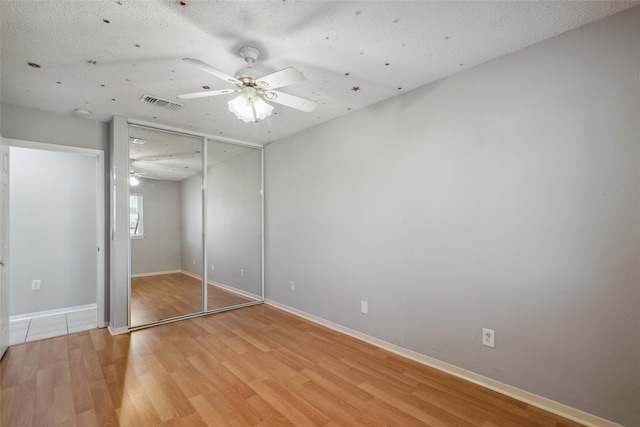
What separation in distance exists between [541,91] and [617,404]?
2026 millimetres

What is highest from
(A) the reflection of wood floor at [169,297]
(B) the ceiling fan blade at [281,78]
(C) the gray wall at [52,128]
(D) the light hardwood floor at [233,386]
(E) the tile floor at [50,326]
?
(C) the gray wall at [52,128]

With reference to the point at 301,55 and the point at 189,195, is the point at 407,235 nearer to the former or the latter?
the point at 301,55

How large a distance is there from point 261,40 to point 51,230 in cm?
418

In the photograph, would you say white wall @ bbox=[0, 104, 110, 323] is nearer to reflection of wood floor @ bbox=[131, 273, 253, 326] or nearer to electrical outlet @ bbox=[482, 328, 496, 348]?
reflection of wood floor @ bbox=[131, 273, 253, 326]

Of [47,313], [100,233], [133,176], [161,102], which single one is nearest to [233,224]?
[133,176]

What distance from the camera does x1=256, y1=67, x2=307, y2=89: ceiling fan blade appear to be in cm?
181

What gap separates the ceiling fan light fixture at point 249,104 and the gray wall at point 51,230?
3513 mm

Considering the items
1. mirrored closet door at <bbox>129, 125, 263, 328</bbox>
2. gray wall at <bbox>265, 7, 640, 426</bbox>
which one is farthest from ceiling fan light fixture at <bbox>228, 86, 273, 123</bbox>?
mirrored closet door at <bbox>129, 125, 263, 328</bbox>

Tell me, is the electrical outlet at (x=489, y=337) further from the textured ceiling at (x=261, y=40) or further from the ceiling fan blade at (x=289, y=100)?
the ceiling fan blade at (x=289, y=100)

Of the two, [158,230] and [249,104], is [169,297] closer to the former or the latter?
[158,230]

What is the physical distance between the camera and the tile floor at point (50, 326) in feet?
10.5

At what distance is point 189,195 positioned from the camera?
4.02 m

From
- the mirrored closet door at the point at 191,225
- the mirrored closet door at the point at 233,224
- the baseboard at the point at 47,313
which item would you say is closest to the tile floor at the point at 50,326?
the baseboard at the point at 47,313

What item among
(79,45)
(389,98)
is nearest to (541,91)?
(389,98)
